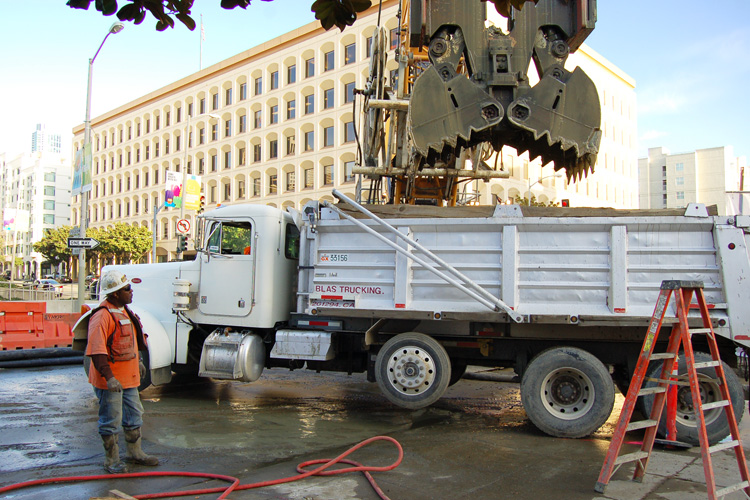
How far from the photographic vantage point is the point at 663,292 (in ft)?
16.3

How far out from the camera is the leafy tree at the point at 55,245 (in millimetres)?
56688

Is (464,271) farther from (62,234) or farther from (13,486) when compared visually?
(62,234)

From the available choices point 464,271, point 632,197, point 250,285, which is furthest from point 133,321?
point 632,197

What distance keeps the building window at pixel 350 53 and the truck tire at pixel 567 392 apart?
35527 mm

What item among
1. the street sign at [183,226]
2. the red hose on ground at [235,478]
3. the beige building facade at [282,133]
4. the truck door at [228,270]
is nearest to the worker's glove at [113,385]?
the red hose on ground at [235,478]

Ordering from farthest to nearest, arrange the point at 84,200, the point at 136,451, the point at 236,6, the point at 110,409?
the point at 84,200, the point at 136,451, the point at 110,409, the point at 236,6

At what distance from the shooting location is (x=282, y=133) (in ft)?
144

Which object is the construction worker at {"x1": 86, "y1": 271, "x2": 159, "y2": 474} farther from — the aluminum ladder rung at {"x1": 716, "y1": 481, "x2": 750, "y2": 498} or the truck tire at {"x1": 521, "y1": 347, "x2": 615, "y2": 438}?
the aluminum ladder rung at {"x1": 716, "y1": 481, "x2": 750, "y2": 498}

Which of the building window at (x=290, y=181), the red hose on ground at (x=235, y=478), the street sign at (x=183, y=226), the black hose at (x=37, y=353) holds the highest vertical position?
the building window at (x=290, y=181)

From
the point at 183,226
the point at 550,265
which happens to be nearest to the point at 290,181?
the point at 183,226

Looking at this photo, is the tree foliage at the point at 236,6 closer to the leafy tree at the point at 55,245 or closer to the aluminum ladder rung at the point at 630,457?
the aluminum ladder rung at the point at 630,457

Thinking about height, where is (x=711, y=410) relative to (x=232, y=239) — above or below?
below

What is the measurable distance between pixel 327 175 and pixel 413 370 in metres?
34.9

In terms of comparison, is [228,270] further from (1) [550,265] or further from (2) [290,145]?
(2) [290,145]
